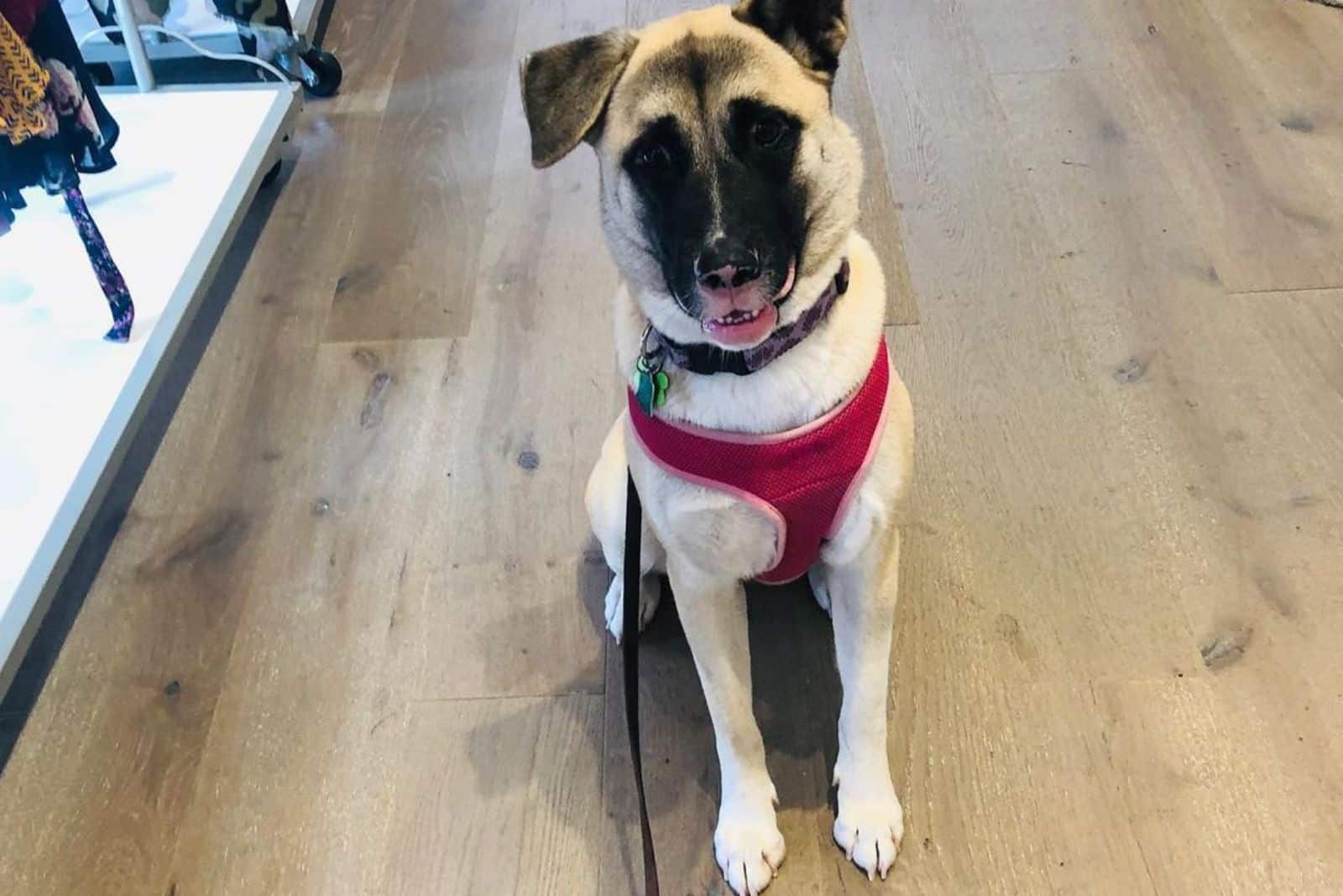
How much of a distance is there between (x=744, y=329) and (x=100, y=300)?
153 cm

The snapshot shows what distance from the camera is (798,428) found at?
1088 millimetres

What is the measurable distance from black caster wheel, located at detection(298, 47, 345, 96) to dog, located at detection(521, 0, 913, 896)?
177cm

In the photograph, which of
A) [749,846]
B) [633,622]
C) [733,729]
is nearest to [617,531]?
[633,622]

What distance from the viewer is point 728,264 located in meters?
0.97

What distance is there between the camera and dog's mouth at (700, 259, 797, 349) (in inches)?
39.4

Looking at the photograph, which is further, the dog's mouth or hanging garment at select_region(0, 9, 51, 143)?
hanging garment at select_region(0, 9, 51, 143)

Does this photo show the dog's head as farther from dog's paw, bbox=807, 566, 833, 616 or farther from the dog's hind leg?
dog's paw, bbox=807, 566, 833, 616

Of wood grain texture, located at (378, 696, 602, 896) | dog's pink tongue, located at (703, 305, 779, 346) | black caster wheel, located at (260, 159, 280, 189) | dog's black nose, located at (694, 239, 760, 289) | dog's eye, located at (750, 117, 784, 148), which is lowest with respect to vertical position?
black caster wheel, located at (260, 159, 280, 189)

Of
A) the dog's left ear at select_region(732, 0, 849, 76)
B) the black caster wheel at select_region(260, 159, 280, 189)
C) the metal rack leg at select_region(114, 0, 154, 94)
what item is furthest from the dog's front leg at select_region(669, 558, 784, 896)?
the metal rack leg at select_region(114, 0, 154, 94)

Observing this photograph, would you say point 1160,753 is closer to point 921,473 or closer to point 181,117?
point 921,473

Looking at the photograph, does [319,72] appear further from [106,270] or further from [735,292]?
[735,292]

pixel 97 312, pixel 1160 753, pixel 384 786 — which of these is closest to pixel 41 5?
pixel 97 312

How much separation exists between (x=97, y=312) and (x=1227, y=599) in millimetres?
1898

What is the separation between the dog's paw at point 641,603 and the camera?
59.8 inches
